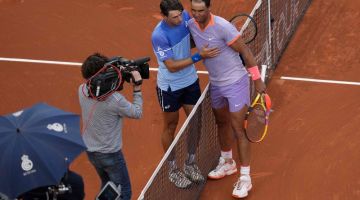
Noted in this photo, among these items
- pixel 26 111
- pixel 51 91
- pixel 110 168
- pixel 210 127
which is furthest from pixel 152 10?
pixel 26 111

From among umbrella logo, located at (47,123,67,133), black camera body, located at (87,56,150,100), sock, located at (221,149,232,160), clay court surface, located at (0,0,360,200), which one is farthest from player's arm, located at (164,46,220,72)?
umbrella logo, located at (47,123,67,133)

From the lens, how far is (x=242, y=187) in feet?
28.5

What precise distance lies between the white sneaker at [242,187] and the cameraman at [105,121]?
144cm

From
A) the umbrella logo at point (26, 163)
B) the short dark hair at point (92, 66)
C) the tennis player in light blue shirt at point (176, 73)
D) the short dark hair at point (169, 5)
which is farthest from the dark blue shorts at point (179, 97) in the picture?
the umbrella logo at point (26, 163)

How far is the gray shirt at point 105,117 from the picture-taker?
7.48 meters

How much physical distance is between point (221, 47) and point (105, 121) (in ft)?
4.88

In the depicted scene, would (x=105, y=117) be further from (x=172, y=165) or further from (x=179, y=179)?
(x=179, y=179)

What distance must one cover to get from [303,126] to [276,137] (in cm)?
40

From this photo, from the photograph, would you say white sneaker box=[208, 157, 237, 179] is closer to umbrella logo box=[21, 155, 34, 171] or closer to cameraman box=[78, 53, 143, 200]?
cameraman box=[78, 53, 143, 200]

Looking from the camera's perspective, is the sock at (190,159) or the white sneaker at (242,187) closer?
the sock at (190,159)

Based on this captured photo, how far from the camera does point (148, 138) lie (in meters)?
9.95

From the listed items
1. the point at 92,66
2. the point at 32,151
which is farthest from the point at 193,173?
the point at 32,151

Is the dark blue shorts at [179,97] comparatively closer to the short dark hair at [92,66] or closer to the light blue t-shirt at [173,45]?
the light blue t-shirt at [173,45]

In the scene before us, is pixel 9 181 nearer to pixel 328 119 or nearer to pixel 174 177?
pixel 174 177
